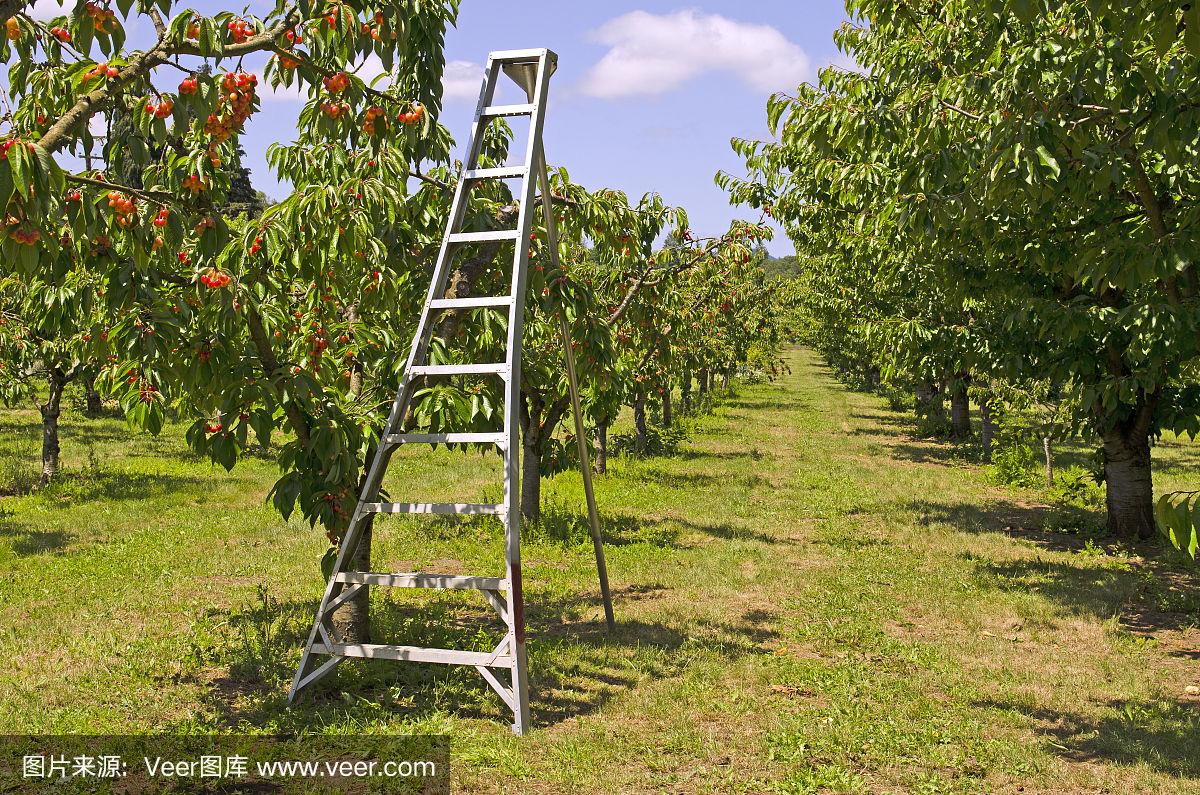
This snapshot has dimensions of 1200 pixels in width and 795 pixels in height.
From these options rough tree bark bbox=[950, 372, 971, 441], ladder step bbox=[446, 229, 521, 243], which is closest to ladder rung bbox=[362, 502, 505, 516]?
ladder step bbox=[446, 229, 521, 243]

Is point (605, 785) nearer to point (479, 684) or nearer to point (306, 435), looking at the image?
point (479, 684)

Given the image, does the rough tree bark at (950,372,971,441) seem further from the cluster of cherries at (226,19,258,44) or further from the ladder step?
the cluster of cherries at (226,19,258,44)

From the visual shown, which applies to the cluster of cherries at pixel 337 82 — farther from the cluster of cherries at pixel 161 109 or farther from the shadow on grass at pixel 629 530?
the shadow on grass at pixel 629 530

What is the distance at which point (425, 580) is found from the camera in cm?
587

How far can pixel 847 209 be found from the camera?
13.1m

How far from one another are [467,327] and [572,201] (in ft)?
5.17

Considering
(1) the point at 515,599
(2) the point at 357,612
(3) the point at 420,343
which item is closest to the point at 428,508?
(1) the point at 515,599

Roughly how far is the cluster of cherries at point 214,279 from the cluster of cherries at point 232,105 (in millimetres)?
733

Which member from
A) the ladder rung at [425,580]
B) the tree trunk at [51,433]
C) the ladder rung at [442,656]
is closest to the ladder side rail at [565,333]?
the ladder rung at [425,580]

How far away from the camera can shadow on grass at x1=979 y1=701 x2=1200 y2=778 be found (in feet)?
18.0

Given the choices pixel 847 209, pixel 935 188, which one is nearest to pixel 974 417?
pixel 847 209

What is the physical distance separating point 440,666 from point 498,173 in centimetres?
372

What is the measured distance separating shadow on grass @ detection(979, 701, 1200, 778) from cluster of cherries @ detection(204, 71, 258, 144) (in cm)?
591

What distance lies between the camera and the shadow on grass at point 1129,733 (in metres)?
5.49
